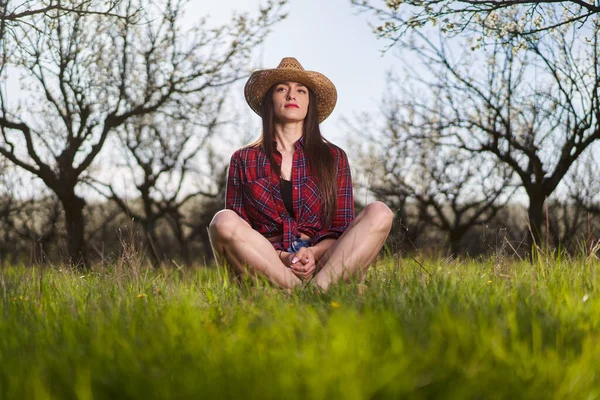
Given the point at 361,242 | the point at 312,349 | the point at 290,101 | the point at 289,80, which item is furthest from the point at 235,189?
the point at 312,349

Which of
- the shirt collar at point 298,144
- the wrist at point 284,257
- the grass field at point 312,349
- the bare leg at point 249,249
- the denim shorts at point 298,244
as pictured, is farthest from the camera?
the shirt collar at point 298,144

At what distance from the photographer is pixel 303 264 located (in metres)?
3.89

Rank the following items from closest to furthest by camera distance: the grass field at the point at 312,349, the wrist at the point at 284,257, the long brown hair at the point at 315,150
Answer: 1. the grass field at the point at 312,349
2. the wrist at the point at 284,257
3. the long brown hair at the point at 315,150

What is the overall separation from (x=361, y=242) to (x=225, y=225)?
0.89 meters

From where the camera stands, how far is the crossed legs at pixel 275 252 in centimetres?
382

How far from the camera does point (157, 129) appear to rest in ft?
30.8

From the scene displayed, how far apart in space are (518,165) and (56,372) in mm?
7743

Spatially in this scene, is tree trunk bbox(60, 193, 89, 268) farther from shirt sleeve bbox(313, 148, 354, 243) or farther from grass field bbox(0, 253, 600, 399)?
grass field bbox(0, 253, 600, 399)

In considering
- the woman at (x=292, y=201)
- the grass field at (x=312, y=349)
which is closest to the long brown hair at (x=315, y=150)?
the woman at (x=292, y=201)

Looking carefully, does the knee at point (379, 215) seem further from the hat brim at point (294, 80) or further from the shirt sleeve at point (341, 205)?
the hat brim at point (294, 80)

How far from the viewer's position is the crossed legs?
12.5ft

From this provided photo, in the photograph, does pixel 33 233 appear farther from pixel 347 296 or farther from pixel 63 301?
pixel 347 296

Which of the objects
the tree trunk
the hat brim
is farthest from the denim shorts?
the tree trunk

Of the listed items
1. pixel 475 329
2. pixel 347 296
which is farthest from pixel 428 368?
pixel 347 296
